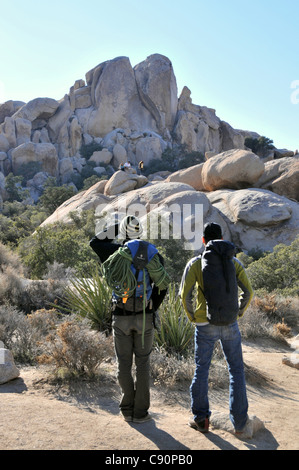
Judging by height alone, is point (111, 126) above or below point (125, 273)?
above

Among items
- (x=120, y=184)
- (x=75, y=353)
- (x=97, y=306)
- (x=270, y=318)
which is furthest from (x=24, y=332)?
(x=120, y=184)

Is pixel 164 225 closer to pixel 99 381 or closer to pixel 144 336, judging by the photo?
pixel 99 381

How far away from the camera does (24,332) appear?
5.72m

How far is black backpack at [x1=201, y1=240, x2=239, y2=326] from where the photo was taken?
11.3ft

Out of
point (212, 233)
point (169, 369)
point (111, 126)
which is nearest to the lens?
point (212, 233)

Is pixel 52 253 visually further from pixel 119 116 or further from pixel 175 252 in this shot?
pixel 119 116

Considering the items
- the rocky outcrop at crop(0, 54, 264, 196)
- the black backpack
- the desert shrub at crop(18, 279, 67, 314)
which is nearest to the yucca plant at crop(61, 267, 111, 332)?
the desert shrub at crop(18, 279, 67, 314)

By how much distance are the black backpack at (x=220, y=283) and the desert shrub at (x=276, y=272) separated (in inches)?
333

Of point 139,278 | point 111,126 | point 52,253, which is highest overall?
point 111,126

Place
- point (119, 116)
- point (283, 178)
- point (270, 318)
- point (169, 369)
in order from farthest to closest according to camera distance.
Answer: point (119, 116), point (283, 178), point (270, 318), point (169, 369)

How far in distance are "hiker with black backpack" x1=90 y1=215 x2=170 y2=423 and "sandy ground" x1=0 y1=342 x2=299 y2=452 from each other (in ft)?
0.76

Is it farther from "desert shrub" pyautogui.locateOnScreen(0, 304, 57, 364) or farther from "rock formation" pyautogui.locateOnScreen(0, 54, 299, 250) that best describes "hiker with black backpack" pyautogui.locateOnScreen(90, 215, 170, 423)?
"rock formation" pyautogui.locateOnScreen(0, 54, 299, 250)

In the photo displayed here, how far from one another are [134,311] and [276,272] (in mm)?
8991
